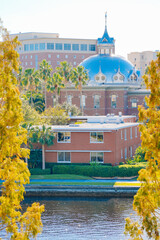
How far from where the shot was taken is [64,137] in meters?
54.2

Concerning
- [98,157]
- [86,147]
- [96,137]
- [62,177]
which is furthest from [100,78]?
[62,177]

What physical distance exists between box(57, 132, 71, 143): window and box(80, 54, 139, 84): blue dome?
4805cm

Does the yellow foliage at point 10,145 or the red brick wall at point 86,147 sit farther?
the red brick wall at point 86,147

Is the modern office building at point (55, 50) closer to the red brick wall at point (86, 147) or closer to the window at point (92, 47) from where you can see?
the window at point (92, 47)

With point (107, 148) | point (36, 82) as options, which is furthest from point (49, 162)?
point (36, 82)

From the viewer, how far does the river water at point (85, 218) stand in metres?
32.9

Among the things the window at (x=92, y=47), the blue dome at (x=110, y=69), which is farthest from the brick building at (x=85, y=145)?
the window at (x=92, y=47)

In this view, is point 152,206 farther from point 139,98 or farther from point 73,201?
point 139,98

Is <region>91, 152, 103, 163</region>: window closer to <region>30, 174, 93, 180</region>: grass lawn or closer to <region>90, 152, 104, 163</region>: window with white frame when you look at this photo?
<region>90, 152, 104, 163</region>: window with white frame

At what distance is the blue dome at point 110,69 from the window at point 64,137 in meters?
48.0

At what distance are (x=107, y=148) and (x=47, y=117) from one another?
59.4 ft

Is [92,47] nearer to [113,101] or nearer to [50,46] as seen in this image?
[50,46]

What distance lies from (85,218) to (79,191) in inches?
312

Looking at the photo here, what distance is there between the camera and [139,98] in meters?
102
